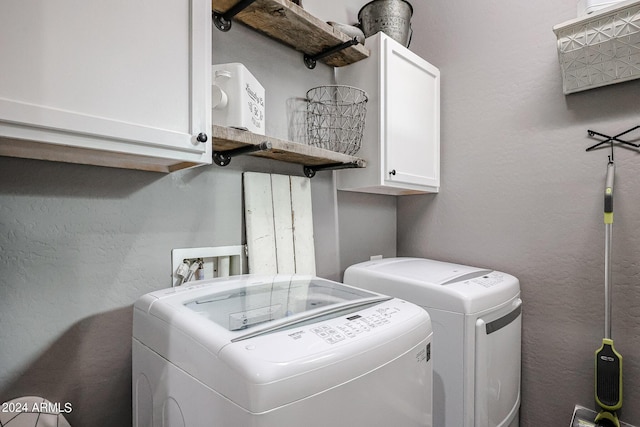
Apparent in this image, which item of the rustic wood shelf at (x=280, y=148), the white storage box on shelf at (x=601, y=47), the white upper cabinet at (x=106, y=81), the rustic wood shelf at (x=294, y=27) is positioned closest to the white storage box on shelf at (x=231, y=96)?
the rustic wood shelf at (x=280, y=148)

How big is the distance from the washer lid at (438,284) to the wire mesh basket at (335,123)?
62 centimetres

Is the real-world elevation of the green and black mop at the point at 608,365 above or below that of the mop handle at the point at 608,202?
below

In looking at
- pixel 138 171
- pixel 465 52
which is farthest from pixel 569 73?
pixel 138 171

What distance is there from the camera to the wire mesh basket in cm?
174

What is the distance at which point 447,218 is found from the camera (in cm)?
215

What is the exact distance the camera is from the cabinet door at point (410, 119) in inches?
68.8

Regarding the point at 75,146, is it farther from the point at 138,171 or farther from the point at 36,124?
the point at 138,171

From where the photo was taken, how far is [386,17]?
1842 millimetres

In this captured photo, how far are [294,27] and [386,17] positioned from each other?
0.61 m

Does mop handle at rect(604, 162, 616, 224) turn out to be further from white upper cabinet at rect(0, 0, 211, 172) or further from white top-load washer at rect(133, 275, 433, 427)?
white upper cabinet at rect(0, 0, 211, 172)

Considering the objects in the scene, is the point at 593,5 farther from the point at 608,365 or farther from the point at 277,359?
the point at 277,359

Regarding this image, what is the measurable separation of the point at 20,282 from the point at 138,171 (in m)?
0.45

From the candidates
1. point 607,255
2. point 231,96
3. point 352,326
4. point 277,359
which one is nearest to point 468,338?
point 352,326

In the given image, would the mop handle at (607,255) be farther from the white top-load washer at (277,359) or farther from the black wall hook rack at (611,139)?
the white top-load washer at (277,359)
